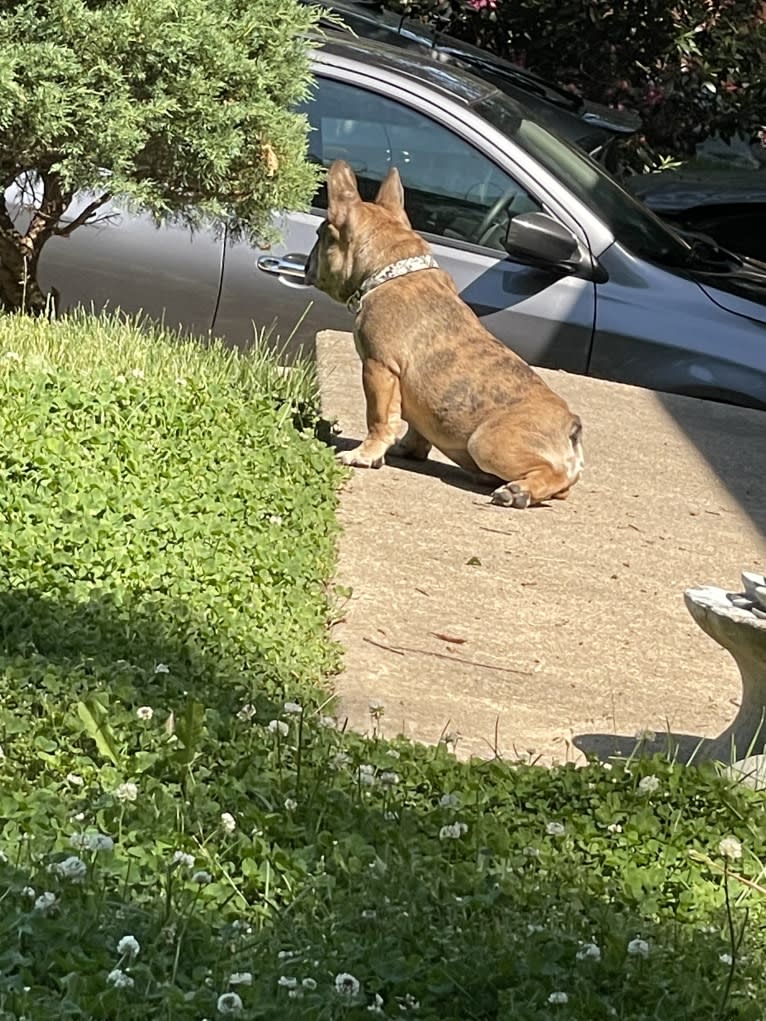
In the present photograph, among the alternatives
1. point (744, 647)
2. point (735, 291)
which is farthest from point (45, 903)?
point (735, 291)

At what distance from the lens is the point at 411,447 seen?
7852mm

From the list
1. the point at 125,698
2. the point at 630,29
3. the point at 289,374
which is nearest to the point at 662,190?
the point at 630,29

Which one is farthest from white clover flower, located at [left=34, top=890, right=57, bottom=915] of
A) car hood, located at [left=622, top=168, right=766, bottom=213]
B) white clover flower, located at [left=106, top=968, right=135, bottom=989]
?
car hood, located at [left=622, top=168, right=766, bottom=213]

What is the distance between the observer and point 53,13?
7.01 m

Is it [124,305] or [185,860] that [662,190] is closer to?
[124,305]

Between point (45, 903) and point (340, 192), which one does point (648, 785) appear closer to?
point (45, 903)

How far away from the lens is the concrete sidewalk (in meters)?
5.20

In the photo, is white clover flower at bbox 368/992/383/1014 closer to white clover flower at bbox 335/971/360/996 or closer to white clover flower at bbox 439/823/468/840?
white clover flower at bbox 335/971/360/996

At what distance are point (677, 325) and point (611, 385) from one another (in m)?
0.47

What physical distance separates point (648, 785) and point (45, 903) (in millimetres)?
1738

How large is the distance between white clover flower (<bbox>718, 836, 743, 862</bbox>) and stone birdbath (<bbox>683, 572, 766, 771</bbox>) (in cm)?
64

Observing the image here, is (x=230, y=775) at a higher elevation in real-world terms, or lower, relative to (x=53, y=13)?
lower

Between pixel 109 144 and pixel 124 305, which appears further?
pixel 124 305

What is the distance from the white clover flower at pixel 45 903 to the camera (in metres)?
3.03
